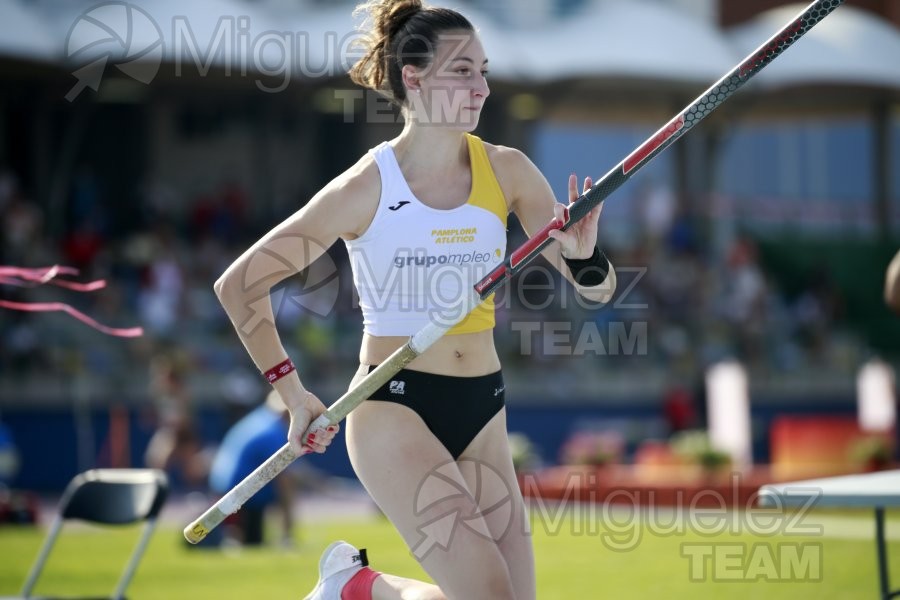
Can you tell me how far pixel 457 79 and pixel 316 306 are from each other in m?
14.6

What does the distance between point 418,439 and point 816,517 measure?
29.5 feet

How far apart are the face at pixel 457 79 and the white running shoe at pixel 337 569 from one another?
1.57 metres

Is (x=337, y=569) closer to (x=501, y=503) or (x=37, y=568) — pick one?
(x=501, y=503)

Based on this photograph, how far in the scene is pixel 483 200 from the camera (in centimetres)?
466

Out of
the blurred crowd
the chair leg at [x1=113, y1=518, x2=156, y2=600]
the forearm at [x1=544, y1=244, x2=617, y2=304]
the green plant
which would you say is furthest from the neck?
the blurred crowd

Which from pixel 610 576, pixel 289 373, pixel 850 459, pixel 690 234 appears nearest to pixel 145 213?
pixel 690 234

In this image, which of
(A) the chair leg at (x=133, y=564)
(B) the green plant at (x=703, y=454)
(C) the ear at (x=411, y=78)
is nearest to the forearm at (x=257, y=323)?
(C) the ear at (x=411, y=78)

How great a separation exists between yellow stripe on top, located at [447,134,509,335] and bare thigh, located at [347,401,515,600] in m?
0.38

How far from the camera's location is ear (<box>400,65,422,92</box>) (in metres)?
4.65

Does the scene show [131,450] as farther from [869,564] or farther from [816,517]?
[869,564]

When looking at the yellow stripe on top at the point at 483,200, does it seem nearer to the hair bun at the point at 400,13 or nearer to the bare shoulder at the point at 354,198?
the bare shoulder at the point at 354,198

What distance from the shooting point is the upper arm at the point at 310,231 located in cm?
448

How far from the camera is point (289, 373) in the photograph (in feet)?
15.1

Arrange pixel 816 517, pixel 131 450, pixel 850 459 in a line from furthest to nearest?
pixel 131 450
pixel 850 459
pixel 816 517
